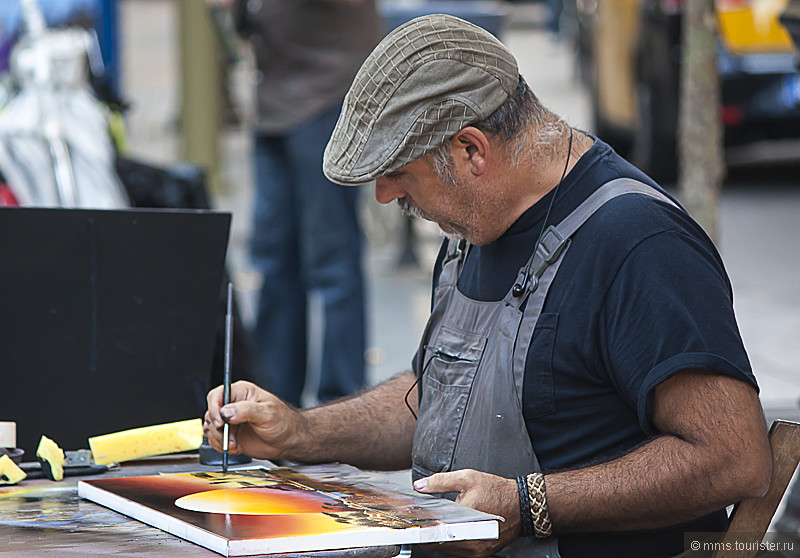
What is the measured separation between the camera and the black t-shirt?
6.00ft

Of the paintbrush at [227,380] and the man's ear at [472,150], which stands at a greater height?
the man's ear at [472,150]

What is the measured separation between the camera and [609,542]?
1.95 m

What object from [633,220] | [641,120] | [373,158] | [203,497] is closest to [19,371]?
[203,497]

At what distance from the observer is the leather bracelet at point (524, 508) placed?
1.87 metres

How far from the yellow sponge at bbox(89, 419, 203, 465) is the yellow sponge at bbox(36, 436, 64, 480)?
62 millimetres

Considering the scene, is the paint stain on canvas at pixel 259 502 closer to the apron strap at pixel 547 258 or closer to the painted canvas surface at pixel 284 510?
the painted canvas surface at pixel 284 510

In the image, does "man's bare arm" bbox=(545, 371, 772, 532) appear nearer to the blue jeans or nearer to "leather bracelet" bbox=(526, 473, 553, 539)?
"leather bracelet" bbox=(526, 473, 553, 539)

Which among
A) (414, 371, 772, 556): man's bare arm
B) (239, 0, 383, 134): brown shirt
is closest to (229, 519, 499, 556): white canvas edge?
(414, 371, 772, 556): man's bare arm

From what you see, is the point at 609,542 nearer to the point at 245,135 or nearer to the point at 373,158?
the point at 373,158

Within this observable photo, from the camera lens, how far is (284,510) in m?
1.71

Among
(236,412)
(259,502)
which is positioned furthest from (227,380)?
(259,502)

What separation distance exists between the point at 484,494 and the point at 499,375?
0.23 m

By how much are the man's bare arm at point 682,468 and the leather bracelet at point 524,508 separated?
0.11 feet

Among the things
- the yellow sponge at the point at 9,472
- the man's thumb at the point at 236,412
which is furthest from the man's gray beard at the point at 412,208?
the yellow sponge at the point at 9,472
